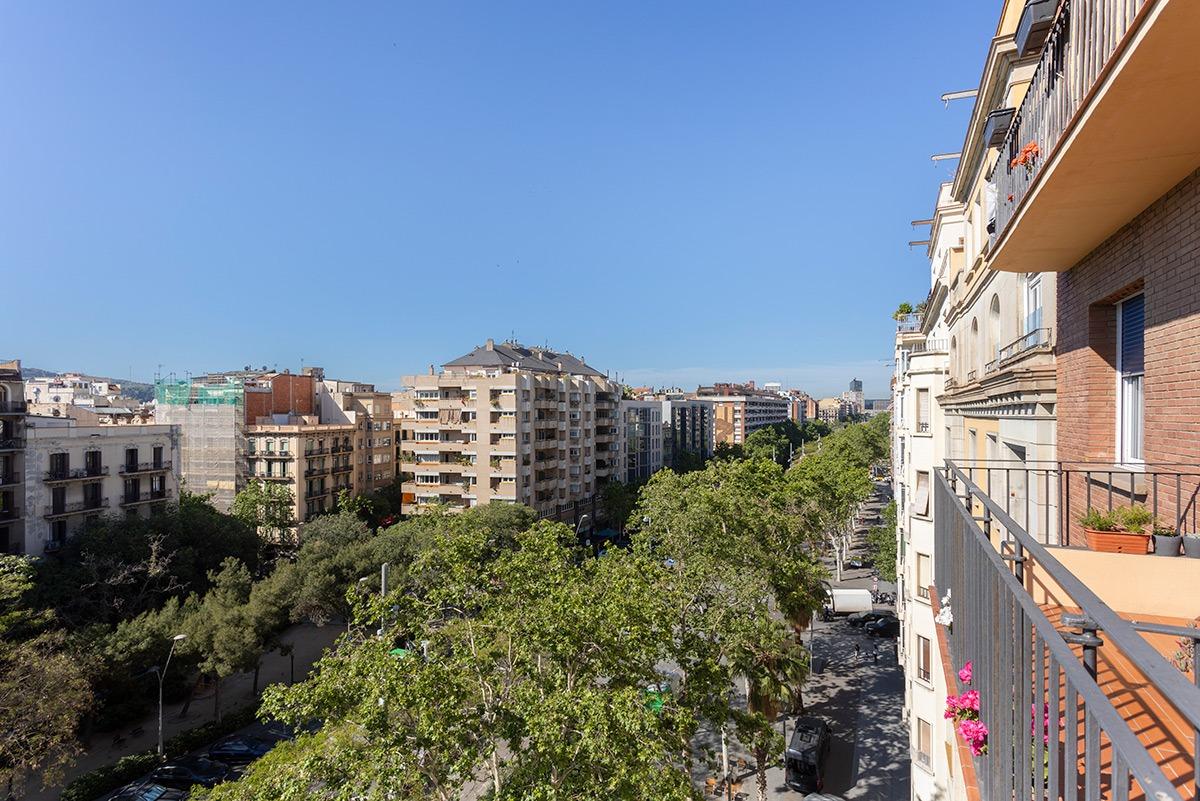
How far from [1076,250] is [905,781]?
19.2 m

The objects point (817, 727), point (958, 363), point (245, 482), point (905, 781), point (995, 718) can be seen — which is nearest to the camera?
point (995, 718)

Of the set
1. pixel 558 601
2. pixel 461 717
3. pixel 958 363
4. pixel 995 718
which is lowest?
pixel 461 717

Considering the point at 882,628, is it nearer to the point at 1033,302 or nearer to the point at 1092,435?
the point at 1033,302

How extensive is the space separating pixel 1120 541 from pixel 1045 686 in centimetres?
289

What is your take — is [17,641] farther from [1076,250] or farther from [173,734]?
[1076,250]

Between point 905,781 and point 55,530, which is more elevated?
point 55,530

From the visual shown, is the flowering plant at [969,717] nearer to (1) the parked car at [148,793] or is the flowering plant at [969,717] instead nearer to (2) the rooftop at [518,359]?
(1) the parked car at [148,793]

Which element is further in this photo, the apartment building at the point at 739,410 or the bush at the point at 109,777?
the apartment building at the point at 739,410

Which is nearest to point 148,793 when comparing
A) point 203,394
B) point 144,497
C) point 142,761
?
point 142,761

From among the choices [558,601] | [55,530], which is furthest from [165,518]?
[558,601]

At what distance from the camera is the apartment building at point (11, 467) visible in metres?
30.1

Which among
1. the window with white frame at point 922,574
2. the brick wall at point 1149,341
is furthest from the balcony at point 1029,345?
the window with white frame at point 922,574

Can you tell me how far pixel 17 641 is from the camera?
69.9ft

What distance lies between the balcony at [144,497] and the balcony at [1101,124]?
43263 mm
